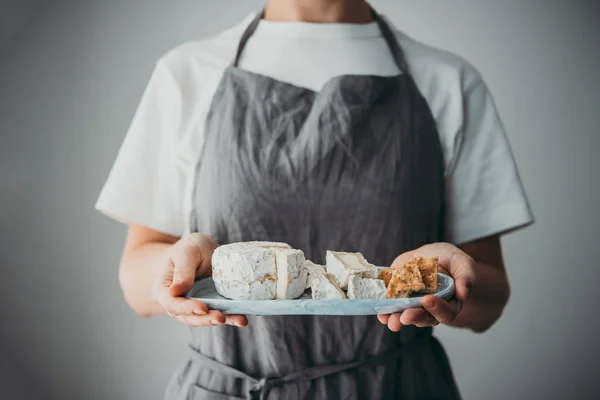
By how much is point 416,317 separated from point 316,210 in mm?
219

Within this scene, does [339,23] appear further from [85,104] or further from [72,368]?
[72,368]

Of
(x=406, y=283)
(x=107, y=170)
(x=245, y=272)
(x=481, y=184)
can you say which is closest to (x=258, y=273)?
(x=245, y=272)

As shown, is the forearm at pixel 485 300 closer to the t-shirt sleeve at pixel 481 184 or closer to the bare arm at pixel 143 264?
the t-shirt sleeve at pixel 481 184

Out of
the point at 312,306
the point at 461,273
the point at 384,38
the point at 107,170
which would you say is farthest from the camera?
the point at 107,170

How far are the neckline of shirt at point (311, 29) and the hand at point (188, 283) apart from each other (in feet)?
0.88

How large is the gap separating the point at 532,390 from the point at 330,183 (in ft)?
1.82

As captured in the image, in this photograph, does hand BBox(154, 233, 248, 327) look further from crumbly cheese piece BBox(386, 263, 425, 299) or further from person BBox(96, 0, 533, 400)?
crumbly cheese piece BBox(386, 263, 425, 299)

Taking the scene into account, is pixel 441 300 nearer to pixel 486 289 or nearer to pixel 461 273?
pixel 461 273

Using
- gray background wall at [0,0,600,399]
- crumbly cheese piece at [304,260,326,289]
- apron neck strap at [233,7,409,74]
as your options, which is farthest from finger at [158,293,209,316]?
gray background wall at [0,0,600,399]

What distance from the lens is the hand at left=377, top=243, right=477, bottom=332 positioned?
551 mm

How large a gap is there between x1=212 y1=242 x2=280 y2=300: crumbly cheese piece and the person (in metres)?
0.06

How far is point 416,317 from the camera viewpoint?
553 millimetres

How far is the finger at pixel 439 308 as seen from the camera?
548mm

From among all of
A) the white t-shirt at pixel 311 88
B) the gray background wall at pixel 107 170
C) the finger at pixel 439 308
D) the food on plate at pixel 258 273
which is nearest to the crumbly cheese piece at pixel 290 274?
the food on plate at pixel 258 273
